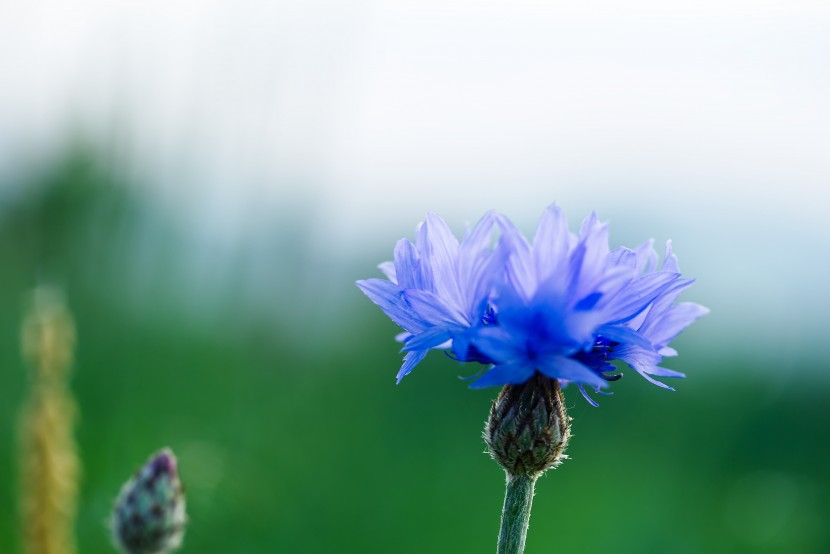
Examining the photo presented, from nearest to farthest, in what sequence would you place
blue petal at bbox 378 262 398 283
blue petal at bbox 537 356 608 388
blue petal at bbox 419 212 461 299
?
1. blue petal at bbox 537 356 608 388
2. blue petal at bbox 419 212 461 299
3. blue petal at bbox 378 262 398 283

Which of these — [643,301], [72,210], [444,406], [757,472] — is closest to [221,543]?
[72,210]

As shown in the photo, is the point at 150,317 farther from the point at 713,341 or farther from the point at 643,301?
the point at 713,341

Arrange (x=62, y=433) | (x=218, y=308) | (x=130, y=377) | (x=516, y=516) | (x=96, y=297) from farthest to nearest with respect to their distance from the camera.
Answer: (x=218, y=308) → (x=96, y=297) → (x=130, y=377) → (x=62, y=433) → (x=516, y=516)

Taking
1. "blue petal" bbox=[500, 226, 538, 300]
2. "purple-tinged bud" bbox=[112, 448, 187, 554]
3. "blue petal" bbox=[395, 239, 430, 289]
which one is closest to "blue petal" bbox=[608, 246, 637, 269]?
"blue petal" bbox=[500, 226, 538, 300]

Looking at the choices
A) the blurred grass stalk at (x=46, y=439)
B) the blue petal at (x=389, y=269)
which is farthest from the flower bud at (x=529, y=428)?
the blurred grass stalk at (x=46, y=439)

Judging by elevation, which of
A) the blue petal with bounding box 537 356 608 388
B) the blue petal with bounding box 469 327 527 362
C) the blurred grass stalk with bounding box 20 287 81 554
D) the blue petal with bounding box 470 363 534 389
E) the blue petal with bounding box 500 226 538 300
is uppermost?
the blue petal with bounding box 500 226 538 300

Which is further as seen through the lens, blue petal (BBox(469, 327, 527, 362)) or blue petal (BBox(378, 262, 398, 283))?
blue petal (BBox(378, 262, 398, 283))

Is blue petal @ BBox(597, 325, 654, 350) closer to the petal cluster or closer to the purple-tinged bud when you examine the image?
the petal cluster

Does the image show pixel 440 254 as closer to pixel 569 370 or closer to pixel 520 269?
pixel 520 269
